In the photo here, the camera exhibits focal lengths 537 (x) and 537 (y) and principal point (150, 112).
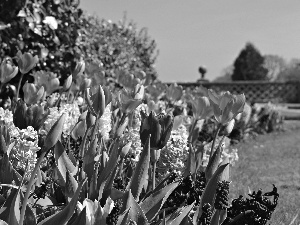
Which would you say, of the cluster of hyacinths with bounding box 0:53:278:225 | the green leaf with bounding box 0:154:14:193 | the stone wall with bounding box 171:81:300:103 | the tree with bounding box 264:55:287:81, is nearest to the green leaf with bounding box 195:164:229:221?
the cluster of hyacinths with bounding box 0:53:278:225

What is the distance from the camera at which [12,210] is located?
153 cm

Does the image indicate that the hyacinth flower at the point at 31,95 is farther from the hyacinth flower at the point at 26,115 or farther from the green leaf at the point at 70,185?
the green leaf at the point at 70,185

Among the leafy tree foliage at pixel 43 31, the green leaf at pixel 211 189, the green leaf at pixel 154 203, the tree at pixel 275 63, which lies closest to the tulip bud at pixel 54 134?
the green leaf at pixel 154 203

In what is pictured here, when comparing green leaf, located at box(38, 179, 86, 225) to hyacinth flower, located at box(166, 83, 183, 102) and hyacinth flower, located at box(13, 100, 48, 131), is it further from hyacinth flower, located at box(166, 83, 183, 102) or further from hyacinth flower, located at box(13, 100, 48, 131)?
hyacinth flower, located at box(166, 83, 183, 102)

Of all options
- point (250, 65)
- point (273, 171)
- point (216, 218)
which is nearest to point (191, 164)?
point (216, 218)

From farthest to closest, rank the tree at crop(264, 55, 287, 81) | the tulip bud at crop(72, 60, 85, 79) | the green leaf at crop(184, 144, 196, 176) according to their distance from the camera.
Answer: the tree at crop(264, 55, 287, 81)
the tulip bud at crop(72, 60, 85, 79)
the green leaf at crop(184, 144, 196, 176)

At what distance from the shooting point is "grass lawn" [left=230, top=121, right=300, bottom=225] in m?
3.94

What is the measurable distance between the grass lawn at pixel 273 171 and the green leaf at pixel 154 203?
4.32 ft

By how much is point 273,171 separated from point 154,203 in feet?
14.3

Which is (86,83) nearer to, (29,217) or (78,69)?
(78,69)

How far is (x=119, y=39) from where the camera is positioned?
33.5 ft

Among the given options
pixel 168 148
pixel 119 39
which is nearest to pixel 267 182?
pixel 168 148

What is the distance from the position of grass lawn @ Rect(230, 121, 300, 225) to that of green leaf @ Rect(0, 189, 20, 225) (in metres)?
1.78

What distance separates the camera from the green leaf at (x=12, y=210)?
154cm
